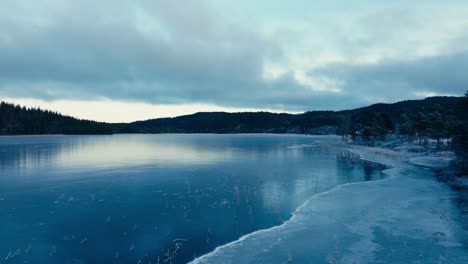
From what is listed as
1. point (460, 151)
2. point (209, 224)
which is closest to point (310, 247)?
point (209, 224)

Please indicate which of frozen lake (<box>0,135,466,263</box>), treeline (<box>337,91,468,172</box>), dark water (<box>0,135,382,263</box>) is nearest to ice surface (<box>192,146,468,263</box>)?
frozen lake (<box>0,135,466,263</box>)

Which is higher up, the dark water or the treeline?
the treeline

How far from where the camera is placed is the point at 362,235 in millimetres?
15461

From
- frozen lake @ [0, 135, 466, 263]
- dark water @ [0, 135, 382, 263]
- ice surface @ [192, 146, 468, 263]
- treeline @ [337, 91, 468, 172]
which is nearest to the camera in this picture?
ice surface @ [192, 146, 468, 263]

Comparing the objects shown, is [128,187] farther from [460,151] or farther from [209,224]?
[460,151]

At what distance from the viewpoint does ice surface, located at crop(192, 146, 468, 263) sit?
Answer: 12.8 metres

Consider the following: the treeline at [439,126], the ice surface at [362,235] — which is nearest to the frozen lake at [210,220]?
the ice surface at [362,235]

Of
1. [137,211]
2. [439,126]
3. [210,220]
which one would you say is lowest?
[210,220]

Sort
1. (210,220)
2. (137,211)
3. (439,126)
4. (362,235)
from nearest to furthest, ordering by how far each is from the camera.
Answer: (362,235) < (210,220) < (137,211) < (439,126)

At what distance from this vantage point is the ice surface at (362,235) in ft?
41.9

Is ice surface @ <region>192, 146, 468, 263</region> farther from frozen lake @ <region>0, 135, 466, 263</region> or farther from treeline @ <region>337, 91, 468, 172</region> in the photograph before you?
treeline @ <region>337, 91, 468, 172</region>

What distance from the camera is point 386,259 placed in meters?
12.5

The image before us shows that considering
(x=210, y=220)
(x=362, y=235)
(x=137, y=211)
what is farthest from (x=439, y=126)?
(x=137, y=211)

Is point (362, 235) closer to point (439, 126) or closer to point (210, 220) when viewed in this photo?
point (210, 220)
